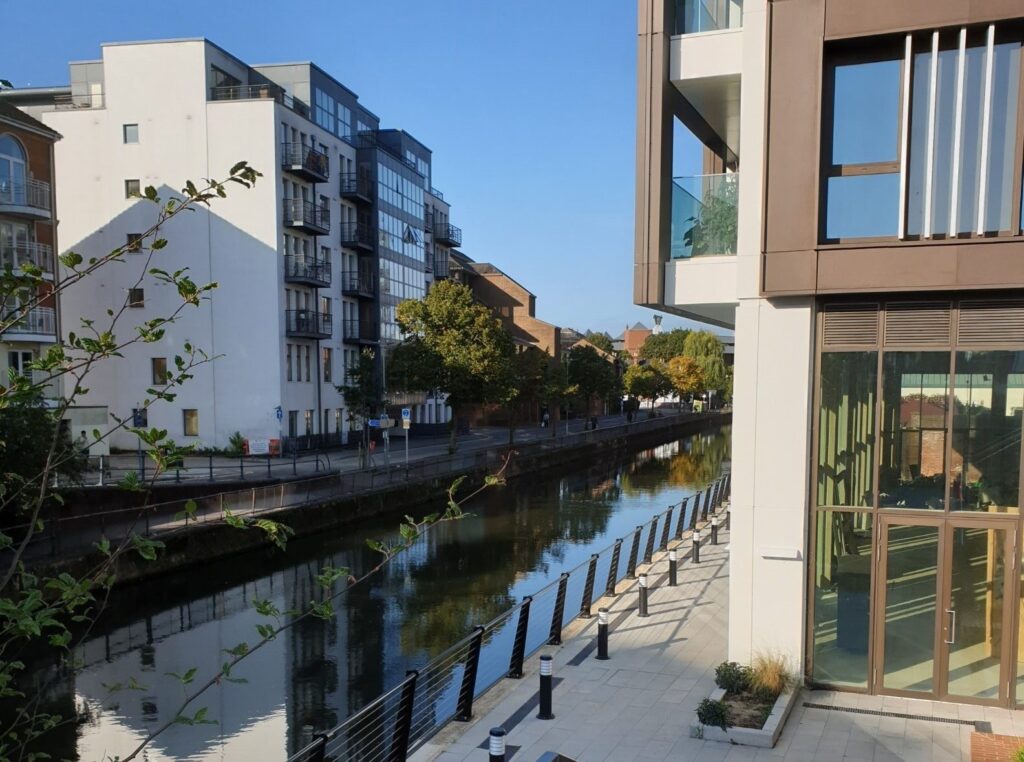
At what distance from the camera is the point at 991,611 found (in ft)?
27.5

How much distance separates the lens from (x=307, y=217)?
38.0 m

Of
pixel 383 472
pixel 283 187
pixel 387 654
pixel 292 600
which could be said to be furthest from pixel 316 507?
pixel 283 187

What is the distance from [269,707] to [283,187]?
29.6 metres

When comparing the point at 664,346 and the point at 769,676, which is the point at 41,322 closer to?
the point at 769,676

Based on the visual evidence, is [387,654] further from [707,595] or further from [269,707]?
[707,595]

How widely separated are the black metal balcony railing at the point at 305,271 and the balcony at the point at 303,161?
151 inches

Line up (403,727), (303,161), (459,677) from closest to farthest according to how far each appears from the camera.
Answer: (403,727)
(459,677)
(303,161)

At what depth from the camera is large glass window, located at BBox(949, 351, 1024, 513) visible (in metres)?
8.20

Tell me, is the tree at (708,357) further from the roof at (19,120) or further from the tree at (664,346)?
the roof at (19,120)

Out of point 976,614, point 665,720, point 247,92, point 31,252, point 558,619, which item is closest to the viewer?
point 665,720

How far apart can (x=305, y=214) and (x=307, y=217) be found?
0.17 metres

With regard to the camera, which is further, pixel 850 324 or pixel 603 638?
pixel 603 638

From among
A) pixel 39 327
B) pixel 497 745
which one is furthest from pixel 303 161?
pixel 497 745

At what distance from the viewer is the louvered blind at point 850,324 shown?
8719 millimetres
